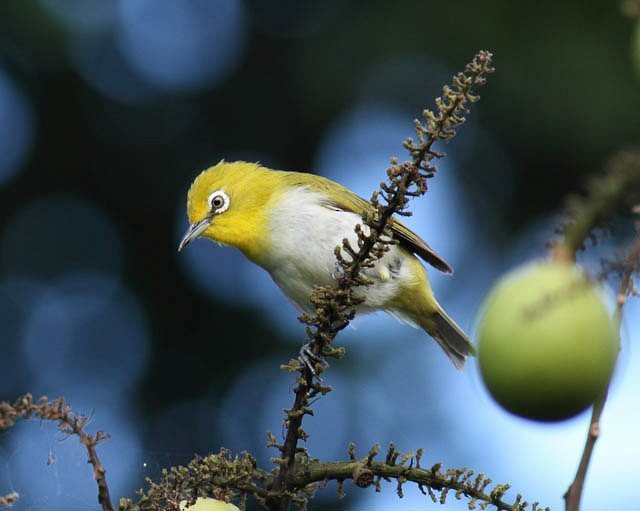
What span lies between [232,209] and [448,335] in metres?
1.12

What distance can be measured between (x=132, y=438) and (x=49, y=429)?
4538 mm

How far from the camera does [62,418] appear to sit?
1.56 m

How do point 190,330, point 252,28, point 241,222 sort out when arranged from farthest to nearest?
point 252,28
point 190,330
point 241,222

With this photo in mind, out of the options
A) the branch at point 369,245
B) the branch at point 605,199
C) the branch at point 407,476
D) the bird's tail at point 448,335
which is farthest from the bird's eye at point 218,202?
the branch at point 605,199

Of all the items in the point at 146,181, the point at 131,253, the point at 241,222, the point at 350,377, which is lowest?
the point at 241,222

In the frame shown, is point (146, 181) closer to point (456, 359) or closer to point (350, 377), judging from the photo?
point (350, 377)

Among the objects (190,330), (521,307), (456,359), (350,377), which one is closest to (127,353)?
(190,330)

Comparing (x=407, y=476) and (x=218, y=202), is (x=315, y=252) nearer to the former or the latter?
(x=218, y=202)

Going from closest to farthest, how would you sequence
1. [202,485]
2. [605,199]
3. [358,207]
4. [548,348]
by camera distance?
[605,199] < [548,348] < [202,485] < [358,207]

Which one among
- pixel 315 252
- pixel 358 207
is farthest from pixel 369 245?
pixel 358 207

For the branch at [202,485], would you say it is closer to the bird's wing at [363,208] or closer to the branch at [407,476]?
the branch at [407,476]

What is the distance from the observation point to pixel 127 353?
25.3 ft

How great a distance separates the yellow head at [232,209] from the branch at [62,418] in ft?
9.12

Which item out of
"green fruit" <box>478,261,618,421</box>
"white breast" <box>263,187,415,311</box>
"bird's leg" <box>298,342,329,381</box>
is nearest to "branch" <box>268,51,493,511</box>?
"bird's leg" <box>298,342,329,381</box>
